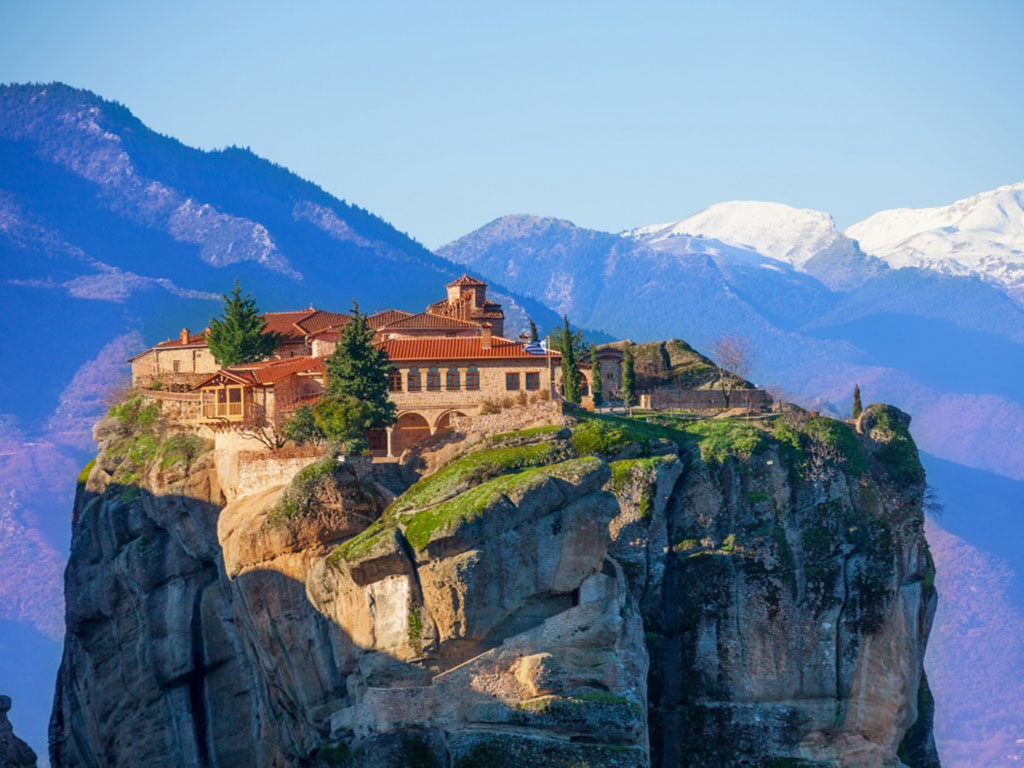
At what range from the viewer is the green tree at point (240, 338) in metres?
91.2

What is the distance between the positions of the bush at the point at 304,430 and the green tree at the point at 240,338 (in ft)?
50.8

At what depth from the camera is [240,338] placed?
91250mm

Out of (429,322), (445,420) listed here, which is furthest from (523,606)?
(429,322)

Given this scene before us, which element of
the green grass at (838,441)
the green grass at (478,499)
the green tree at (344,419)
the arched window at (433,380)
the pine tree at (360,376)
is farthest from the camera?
the arched window at (433,380)

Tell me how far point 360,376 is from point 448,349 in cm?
687

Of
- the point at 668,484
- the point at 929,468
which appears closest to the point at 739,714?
the point at 668,484

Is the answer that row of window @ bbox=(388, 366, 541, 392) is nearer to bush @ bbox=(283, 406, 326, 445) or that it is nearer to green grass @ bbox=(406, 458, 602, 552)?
bush @ bbox=(283, 406, 326, 445)

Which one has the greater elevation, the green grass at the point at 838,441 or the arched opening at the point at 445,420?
the arched opening at the point at 445,420

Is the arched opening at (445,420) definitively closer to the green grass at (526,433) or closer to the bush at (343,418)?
the bush at (343,418)

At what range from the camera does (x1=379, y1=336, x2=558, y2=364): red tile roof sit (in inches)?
3270

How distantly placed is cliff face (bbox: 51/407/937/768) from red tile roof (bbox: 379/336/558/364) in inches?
311

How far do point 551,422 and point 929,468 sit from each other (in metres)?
104

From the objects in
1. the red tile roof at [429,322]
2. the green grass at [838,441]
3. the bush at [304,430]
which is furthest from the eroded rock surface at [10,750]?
the green grass at [838,441]

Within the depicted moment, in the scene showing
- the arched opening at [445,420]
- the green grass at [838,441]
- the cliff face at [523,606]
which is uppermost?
the arched opening at [445,420]
